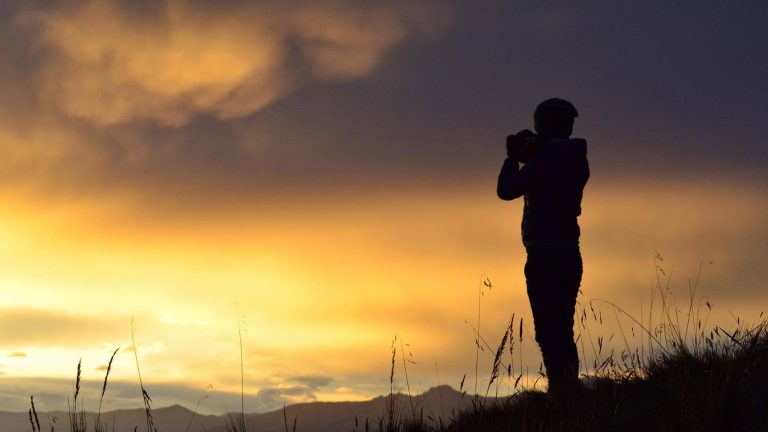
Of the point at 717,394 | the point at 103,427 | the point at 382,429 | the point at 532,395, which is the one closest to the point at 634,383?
the point at 532,395

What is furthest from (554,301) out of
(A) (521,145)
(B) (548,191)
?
(A) (521,145)

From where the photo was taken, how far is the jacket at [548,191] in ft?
21.2

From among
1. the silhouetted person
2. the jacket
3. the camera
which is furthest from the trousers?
the camera

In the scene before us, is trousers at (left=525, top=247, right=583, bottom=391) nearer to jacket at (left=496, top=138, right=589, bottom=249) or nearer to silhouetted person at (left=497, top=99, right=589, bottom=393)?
silhouetted person at (left=497, top=99, right=589, bottom=393)

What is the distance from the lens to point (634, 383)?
5.87 m

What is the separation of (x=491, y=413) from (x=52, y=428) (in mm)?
3199

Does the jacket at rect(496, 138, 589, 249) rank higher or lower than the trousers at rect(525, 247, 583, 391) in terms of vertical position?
higher

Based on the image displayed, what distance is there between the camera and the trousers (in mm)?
6391

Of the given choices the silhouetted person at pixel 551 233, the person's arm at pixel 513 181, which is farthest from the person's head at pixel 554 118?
the person's arm at pixel 513 181

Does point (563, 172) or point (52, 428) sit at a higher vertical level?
point (563, 172)

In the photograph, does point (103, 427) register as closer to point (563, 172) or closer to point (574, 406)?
point (574, 406)

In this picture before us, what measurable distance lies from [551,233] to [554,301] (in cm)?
58

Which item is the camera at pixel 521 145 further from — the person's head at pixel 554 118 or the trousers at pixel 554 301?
the trousers at pixel 554 301

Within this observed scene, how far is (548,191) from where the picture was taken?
21.4 ft
